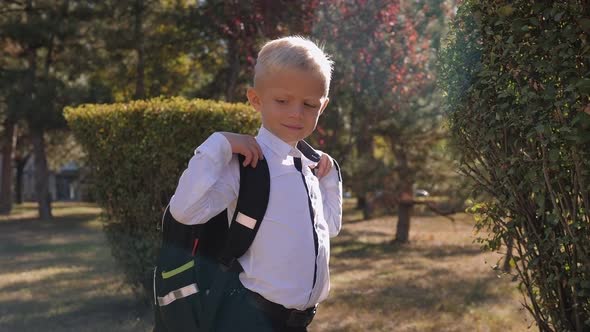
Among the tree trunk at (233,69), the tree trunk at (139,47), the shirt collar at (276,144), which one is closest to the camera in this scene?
the shirt collar at (276,144)

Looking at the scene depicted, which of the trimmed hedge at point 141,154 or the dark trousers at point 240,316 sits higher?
the dark trousers at point 240,316

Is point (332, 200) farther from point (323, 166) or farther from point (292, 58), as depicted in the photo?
point (292, 58)

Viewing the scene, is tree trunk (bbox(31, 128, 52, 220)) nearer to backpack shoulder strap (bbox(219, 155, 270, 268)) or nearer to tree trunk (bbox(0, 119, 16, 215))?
tree trunk (bbox(0, 119, 16, 215))

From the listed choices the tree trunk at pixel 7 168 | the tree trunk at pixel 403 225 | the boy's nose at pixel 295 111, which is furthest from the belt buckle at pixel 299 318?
the tree trunk at pixel 7 168

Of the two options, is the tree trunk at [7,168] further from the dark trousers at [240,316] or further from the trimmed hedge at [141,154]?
the dark trousers at [240,316]

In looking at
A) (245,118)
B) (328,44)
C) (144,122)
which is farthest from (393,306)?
(328,44)

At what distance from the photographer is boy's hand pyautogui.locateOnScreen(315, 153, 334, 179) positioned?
106 inches

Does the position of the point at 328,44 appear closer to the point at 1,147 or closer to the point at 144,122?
the point at 144,122

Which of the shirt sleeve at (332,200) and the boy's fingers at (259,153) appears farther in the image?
the shirt sleeve at (332,200)

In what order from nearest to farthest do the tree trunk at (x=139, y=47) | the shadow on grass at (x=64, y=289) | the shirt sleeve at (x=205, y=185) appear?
the shirt sleeve at (x=205, y=185) → the shadow on grass at (x=64, y=289) → the tree trunk at (x=139, y=47)

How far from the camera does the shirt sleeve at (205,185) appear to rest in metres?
2.22

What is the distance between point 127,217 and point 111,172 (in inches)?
17.7

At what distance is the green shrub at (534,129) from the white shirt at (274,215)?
4.57 feet

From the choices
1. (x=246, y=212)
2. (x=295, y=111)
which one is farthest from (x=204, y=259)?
(x=295, y=111)
